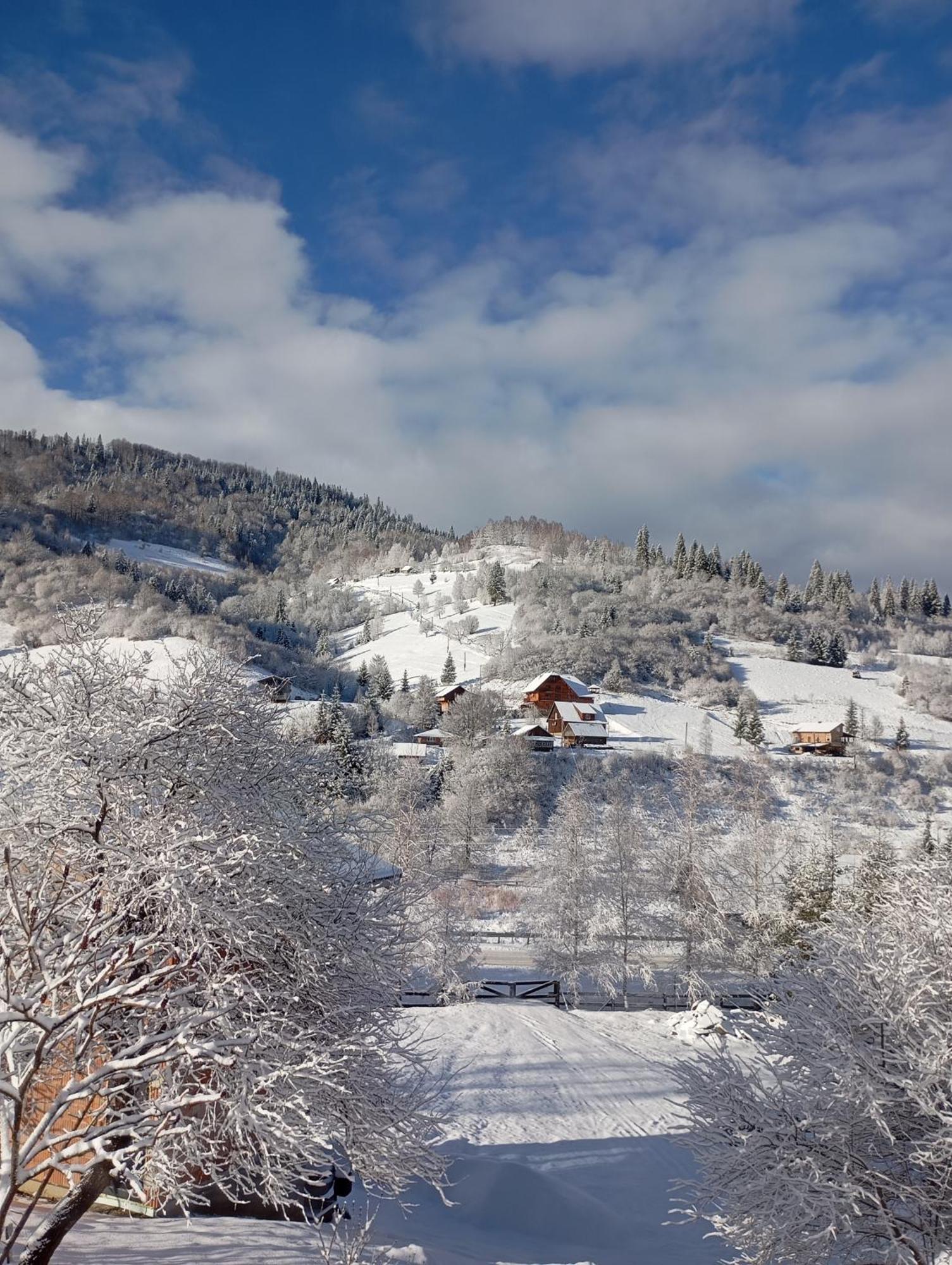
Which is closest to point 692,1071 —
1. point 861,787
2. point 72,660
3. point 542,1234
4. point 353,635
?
point 542,1234

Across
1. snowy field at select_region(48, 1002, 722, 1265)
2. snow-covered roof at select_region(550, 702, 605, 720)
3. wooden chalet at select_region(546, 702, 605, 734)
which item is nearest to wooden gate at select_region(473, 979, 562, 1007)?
snowy field at select_region(48, 1002, 722, 1265)

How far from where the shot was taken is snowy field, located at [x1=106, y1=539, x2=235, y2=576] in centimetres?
17150

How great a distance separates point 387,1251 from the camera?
9.83 meters

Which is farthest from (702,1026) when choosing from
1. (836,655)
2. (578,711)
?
(836,655)

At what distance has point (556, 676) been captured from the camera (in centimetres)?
8331

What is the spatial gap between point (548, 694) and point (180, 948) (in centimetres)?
7636

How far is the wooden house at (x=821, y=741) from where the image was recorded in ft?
251

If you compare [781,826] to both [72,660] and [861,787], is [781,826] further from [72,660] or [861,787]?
[72,660]

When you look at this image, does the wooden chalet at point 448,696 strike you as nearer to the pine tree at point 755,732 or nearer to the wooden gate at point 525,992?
the pine tree at point 755,732

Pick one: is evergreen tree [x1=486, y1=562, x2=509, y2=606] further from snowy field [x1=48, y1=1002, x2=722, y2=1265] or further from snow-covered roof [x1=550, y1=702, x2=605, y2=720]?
snowy field [x1=48, y1=1002, x2=722, y2=1265]

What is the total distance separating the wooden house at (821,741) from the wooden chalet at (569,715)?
20.2m

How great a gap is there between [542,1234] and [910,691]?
10188cm

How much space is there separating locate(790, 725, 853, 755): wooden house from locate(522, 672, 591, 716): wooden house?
22009mm

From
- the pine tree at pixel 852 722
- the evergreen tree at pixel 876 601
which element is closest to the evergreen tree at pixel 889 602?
the evergreen tree at pixel 876 601
